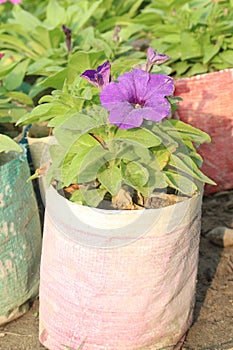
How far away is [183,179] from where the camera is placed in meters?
2.09

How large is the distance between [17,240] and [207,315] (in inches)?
28.1

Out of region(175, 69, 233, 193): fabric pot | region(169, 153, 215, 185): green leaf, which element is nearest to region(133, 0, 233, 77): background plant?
region(175, 69, 233, 193): fabric pot

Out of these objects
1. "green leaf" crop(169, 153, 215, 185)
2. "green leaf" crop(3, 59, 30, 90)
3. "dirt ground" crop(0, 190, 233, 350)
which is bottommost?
"dirt ground" crop(0, 190, 233, 350)

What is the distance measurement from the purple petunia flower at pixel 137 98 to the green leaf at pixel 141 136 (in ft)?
0.29

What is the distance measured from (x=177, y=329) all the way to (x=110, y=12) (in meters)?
2.15

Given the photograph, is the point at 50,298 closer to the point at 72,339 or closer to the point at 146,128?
the point at 72,339

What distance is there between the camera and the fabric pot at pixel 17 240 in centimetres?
235

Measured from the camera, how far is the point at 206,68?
3072 mm

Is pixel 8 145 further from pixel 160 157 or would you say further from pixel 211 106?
pixel 211 106

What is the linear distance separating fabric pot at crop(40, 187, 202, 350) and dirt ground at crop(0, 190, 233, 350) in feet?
0.46

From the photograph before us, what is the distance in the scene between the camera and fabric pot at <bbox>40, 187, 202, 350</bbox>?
2.02 metres

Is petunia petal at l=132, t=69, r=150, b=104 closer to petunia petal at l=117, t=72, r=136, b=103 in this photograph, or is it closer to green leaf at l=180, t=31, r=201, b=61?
petunia petal at l=117, t=72, r=136, b=103

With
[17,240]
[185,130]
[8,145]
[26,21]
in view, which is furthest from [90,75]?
[26,21]

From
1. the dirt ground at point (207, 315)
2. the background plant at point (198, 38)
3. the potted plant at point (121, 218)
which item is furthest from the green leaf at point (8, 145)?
the background plant at point (198, 38)
